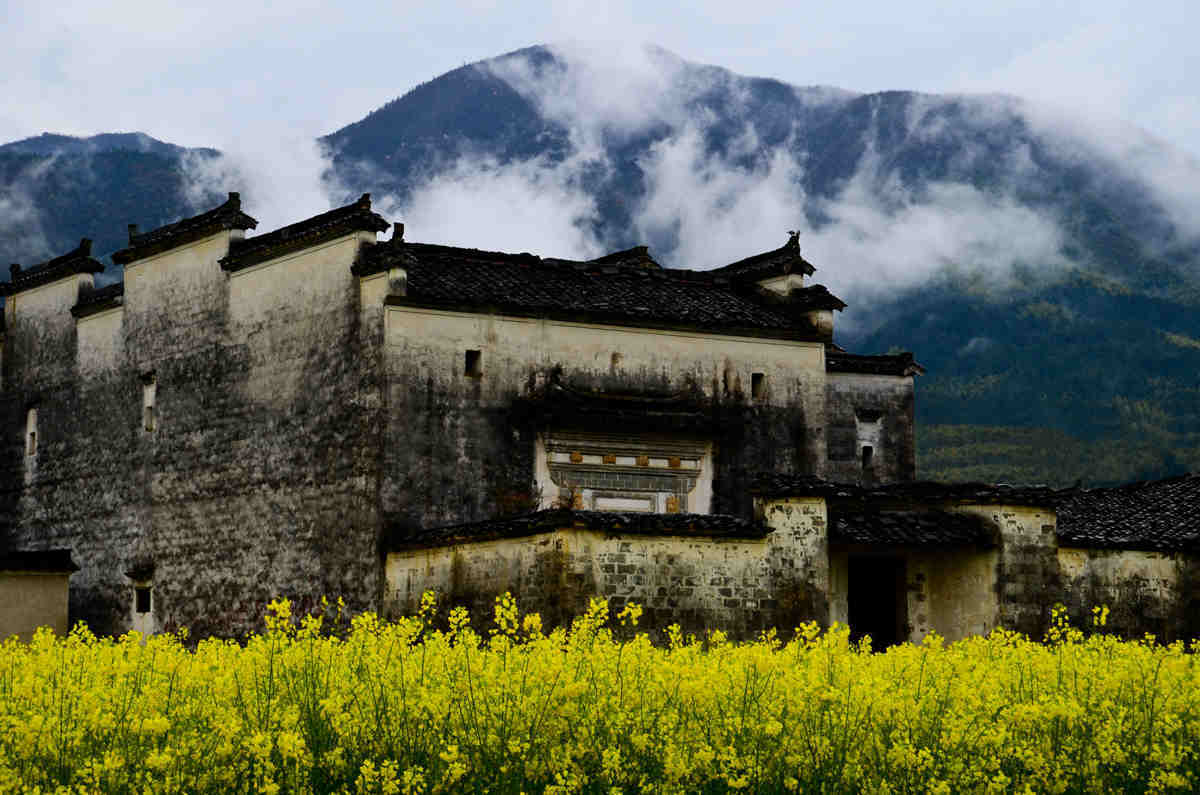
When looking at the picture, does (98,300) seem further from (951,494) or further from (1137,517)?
(1137,517)

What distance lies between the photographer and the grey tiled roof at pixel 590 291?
88.5ft

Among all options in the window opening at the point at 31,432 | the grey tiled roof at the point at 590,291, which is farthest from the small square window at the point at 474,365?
the window opening at the point at 31,432

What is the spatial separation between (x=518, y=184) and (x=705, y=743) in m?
90.9

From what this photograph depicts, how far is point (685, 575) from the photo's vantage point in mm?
20875

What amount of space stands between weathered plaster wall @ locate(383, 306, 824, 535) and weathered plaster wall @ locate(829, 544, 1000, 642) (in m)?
5.13

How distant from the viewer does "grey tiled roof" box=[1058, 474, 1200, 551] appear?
23938mm

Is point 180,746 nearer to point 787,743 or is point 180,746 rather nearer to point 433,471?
point 787,743

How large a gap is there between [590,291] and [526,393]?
8.95 ft

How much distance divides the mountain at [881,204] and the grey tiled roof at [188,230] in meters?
33.5

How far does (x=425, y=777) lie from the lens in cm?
1062

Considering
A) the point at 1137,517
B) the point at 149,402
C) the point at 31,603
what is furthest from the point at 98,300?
the point at 1137,517

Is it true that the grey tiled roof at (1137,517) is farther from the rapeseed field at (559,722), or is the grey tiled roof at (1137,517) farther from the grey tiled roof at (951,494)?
the rapeseed field at (559,722)

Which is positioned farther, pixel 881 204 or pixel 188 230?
pixel 881 204

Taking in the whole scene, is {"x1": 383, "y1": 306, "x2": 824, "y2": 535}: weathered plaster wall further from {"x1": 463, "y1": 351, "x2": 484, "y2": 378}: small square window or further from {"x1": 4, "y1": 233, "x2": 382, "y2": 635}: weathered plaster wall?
{"x1": 4, "y1": 233, "x2": 382, "y2": 635}: weathered plaster wall
